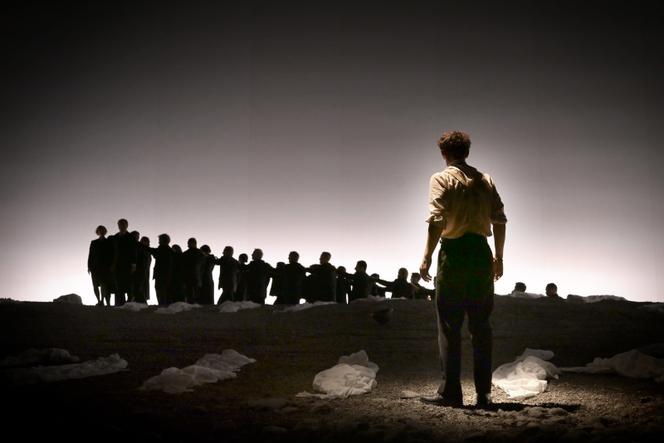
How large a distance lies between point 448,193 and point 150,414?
2823 millimetres

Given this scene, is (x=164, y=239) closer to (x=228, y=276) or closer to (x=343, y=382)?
(x=228, y=276)

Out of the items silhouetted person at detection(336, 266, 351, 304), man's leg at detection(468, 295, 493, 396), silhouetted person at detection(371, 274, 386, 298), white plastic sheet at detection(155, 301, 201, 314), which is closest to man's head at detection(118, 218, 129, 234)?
white plastic sheet at detection(155, 301, 201, 314)

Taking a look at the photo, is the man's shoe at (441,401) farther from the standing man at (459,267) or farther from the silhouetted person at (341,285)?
the silhouetted person at (341,285)

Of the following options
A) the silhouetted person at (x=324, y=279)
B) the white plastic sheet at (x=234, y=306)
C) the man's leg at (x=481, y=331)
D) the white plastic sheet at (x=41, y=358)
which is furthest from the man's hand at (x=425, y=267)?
the silhouetted person at (x=324, y=279)

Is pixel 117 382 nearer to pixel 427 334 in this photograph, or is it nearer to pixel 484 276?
pixel 484 276

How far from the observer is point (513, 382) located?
5473 millimetres

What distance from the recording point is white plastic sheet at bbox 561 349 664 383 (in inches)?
222

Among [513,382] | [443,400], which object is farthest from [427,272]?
[513,382]

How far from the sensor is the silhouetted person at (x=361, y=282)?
16.1 m

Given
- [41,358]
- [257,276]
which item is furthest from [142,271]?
[41,358]

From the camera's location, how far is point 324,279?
1545 cm

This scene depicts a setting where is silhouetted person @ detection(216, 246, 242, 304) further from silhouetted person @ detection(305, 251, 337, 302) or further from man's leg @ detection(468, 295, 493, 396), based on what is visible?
man's leg @ detection(468, 295, 493, 396)

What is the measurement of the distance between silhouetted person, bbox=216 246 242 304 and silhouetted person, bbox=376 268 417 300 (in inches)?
157

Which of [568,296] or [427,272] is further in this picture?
[568,296]
